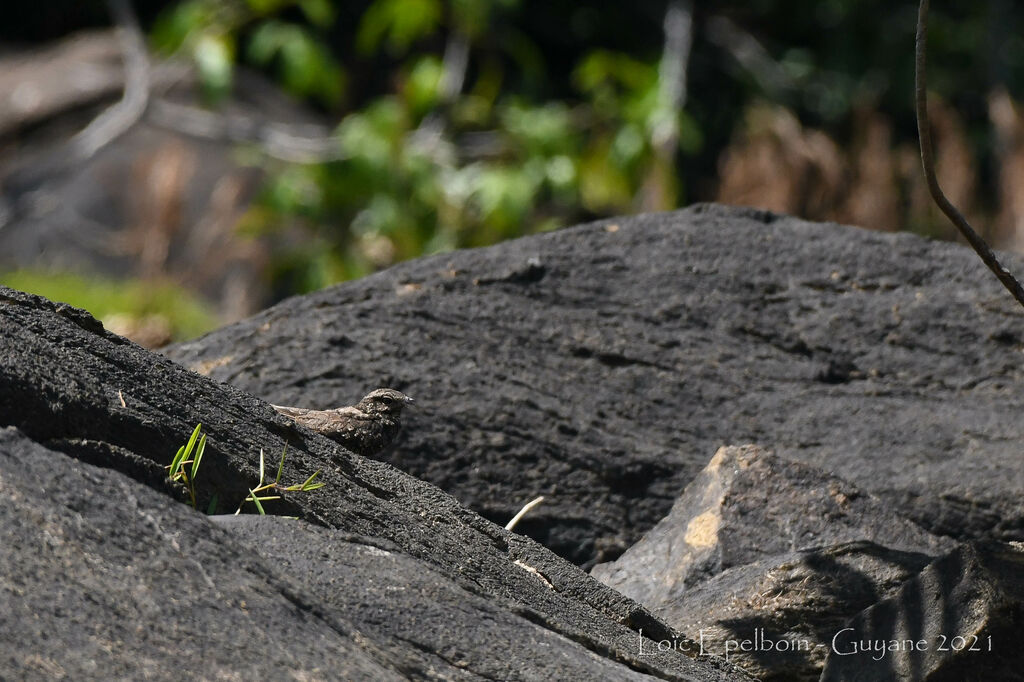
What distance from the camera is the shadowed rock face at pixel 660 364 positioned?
2488 mm

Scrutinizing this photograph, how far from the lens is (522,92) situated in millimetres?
7633

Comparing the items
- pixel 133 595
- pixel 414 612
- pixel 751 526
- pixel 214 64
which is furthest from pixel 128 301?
pixel 133 595

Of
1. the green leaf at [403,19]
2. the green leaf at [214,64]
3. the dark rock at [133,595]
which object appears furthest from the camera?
the green leaf at [214,64]

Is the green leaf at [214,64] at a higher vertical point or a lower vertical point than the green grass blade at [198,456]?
higher

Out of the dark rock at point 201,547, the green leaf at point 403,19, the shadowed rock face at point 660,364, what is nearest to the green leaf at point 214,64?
the green leaf at point 403,19

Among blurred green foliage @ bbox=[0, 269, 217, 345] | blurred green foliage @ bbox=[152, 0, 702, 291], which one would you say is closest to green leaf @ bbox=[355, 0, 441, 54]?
blurred green foliage @ bbox=[152, 0, 702, 291]

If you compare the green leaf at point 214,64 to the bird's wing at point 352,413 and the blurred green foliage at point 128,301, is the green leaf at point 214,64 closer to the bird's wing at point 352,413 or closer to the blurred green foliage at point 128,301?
the blurred green foliage at point 128,301

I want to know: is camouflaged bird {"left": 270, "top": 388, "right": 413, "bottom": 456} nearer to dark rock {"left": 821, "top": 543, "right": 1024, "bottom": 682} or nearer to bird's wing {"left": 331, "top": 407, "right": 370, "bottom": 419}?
bird's wing {"left": 331, "top": 407, "right": 370, "bottom": 419}

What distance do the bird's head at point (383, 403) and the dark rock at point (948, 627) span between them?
750 mm

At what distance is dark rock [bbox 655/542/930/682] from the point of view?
184 centimetres

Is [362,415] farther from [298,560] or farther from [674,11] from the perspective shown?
[674,11]

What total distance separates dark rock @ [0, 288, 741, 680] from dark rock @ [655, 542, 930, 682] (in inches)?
4.5

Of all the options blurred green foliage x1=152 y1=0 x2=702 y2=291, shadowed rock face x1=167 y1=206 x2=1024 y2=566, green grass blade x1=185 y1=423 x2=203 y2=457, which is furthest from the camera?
blurred green foliage x1=152 y1=0 x2=702 y2=291

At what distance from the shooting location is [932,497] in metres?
2.43
